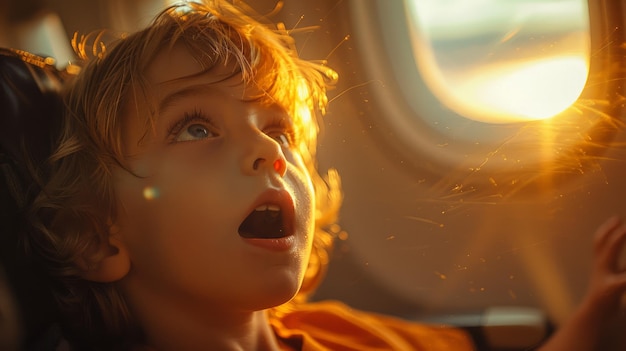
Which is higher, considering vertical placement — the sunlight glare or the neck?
the sunlight glare

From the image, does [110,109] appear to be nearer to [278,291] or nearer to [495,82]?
[278,291]

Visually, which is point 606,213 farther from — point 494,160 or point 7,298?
point 7,298

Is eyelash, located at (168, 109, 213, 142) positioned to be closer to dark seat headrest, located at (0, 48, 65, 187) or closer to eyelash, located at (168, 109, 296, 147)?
eyelash, located at (168, 109, 296, 147)

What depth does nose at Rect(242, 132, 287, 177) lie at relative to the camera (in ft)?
1.90

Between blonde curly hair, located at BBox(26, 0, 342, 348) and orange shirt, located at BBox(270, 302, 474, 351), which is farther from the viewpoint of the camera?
orange shirt, located at BBox(270, 302, 474, 351)

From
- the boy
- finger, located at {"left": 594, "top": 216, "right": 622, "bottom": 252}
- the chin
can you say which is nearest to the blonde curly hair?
the boy

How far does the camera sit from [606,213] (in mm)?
612

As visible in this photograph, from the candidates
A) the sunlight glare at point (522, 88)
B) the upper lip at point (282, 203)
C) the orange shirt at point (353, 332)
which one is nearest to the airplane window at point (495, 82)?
the sunlight glare at point (522, 88)

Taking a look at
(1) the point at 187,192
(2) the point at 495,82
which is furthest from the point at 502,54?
(1) the point at 187,192

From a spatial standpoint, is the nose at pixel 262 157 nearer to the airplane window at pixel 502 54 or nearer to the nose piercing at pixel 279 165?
the nose piercing at pixel 279 165

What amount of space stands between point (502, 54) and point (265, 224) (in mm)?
242

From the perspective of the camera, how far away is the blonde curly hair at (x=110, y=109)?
59cm

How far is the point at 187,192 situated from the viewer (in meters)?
0.58

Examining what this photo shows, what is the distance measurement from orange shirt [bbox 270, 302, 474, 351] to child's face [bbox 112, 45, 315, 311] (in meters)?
0.17
